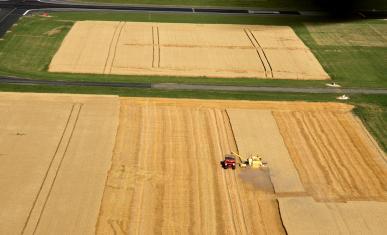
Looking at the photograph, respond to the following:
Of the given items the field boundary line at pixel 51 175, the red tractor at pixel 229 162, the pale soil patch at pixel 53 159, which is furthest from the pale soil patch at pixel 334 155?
the field boundary line at pixel 51 175

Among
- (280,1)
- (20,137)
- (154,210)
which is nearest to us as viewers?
(154,210)

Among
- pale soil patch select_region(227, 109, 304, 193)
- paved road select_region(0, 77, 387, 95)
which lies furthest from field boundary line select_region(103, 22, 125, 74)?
pale soil patch select_region(227, 109, 304, 193)

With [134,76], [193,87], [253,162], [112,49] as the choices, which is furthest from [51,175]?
[112,49]

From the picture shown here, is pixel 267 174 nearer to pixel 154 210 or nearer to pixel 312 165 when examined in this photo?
pixel 312 165

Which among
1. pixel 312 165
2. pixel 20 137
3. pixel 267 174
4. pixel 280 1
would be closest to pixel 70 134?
pixel 20 137

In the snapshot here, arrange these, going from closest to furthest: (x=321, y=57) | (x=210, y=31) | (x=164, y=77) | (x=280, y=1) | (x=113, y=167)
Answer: (x=113, y=167) < (x=164, y=77) < (x=321, y=57) < (x=210, y=31) < (x=280, y=1)

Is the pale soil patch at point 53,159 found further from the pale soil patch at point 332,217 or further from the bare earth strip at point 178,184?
the pale soil patch at point 332,217

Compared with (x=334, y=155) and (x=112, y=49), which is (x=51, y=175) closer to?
(x=334, y=155)
